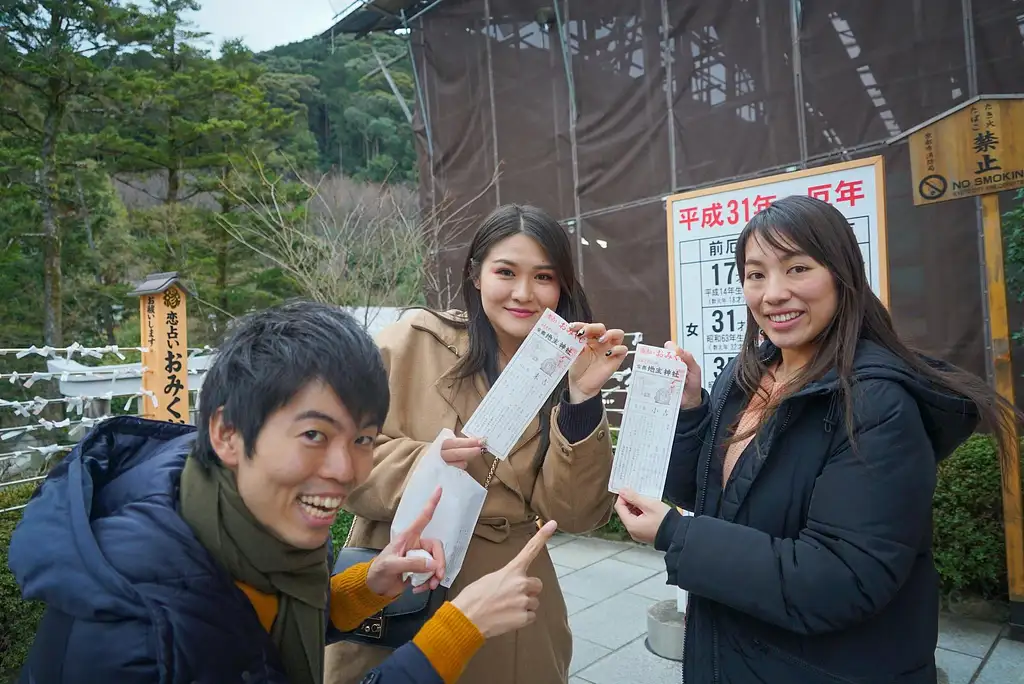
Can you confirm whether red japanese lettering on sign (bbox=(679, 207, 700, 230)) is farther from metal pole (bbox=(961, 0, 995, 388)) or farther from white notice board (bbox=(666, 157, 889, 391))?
metal pole (bbox=(961, 0, 995, 388))

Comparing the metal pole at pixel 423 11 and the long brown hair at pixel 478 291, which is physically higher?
the metal pole at pixel 423 11

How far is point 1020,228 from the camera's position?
152 inches

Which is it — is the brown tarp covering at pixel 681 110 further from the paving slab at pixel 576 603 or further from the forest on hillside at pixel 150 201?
the paving slab at pixel 576 603

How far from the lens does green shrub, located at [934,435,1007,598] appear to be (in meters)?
3.62

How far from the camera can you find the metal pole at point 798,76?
6277mm

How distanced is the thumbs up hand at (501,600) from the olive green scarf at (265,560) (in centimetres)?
27

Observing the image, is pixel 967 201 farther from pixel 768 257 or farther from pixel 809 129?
pixel 768 257

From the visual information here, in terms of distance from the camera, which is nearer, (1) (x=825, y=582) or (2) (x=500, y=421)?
(1) (x=825, y=582)

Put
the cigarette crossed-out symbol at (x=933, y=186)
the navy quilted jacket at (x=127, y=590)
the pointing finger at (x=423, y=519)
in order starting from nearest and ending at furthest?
the navy quilted jacket at (x=127, y=590), the pointing finger at (x=423, y=519), the cigarette crossed-out symbol at (x=933, y=186)

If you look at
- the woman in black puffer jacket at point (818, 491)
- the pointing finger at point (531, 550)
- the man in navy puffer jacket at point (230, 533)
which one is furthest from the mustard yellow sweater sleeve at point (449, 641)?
the woman in black puffer jacket at point (818, 491)

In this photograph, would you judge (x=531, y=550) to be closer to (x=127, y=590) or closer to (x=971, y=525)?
(x=127, y=590)

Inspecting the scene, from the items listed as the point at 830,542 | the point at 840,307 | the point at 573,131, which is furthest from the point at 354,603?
the point at 573,131

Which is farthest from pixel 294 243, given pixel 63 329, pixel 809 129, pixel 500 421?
pixel 500 421

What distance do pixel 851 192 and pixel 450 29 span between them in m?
8.74
